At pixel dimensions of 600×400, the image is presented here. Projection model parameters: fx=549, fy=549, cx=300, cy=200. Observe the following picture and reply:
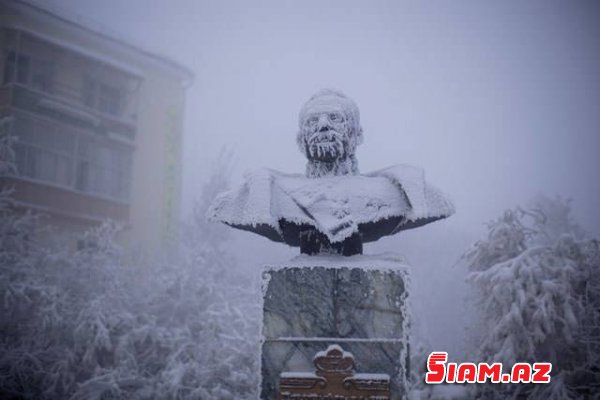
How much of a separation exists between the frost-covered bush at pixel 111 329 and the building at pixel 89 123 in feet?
15.2

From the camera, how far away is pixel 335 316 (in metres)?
3.13

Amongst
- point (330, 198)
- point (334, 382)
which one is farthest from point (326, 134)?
point (334, 382)

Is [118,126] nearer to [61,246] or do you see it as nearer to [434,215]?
[61,246]

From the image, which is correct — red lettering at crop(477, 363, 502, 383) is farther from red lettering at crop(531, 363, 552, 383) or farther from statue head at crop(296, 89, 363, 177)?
statue head at crop(296, 89, 363, 177)

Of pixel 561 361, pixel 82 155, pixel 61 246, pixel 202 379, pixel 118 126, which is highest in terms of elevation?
pixel 118 126

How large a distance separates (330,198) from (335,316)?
747mm

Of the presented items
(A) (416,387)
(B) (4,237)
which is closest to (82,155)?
(B) (4,237)

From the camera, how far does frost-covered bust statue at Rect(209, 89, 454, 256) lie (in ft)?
10.8

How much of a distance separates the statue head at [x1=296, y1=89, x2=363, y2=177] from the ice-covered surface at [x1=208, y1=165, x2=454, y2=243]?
137 millimetres

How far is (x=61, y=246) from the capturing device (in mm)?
10070

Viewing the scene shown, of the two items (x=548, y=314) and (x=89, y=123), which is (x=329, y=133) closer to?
(x=548, y=314)

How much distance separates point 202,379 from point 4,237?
4.17 metres

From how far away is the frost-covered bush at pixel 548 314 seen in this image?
6375 mm

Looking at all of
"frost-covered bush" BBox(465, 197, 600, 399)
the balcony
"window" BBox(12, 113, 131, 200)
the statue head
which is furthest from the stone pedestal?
the balcony
